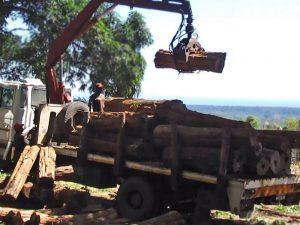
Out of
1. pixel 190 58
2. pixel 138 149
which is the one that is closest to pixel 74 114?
pixel 138 149

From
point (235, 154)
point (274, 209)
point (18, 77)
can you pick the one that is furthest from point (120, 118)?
point (18, 77)

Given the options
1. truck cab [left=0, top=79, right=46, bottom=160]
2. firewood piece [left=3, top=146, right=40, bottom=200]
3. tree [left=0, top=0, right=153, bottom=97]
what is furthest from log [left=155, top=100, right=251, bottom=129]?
tree [left=0, top=0, right=153, bottom=97]

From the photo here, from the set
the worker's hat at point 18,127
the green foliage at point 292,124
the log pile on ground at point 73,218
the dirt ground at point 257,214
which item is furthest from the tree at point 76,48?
the log pile on ground at point 73,218

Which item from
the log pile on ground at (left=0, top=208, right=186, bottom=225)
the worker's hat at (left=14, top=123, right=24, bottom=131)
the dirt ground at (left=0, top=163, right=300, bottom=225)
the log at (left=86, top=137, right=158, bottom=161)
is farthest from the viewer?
the worker's hat at (left=14, top=123, right=24, bottom=131)

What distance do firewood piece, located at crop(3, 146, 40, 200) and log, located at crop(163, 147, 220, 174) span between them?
3.23 meters

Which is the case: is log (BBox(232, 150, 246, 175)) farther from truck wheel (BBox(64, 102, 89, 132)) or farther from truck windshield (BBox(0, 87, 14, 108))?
truck windshield (BBox(0, 87, 14, 108))

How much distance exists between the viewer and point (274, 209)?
37.5 feet

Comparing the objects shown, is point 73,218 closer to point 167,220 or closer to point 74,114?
point 167,220

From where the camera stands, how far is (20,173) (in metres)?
11.1

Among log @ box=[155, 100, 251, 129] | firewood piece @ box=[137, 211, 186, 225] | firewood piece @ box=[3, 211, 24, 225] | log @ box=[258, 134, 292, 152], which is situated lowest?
firewood piece @ box=[3, 211, 24, 225]

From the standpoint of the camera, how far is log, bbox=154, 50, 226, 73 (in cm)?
1046

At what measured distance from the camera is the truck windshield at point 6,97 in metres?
14.4

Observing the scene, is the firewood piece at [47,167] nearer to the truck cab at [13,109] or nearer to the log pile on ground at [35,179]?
the log pile on ground at [35,179]

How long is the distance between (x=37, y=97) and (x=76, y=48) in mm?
13093
